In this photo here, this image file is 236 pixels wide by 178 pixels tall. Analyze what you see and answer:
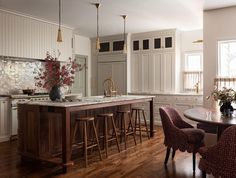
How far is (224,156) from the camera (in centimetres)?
260

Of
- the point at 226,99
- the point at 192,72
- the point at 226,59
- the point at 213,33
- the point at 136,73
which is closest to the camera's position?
the point at 226,99

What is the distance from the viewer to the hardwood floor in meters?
3.43

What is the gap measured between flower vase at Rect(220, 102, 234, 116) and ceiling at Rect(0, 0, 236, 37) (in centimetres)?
213

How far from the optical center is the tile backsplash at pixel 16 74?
5629mm

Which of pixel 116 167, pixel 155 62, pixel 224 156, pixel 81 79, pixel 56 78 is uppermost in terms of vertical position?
pixel 155 62

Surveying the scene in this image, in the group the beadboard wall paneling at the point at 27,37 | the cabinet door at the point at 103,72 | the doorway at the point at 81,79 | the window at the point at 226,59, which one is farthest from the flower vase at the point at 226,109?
the doorway at the point at 81,79

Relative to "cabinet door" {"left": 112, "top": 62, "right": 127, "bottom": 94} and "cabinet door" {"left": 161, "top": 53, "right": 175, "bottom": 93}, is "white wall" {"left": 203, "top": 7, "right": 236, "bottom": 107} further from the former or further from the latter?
"cabinet door" {"left": 112, "top": 62, "right": 127, "bottom": 94}

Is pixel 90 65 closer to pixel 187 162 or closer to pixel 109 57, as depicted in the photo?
pixel 109 57

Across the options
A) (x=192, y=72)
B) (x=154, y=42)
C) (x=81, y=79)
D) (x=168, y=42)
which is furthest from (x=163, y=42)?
(x=81, y=79)

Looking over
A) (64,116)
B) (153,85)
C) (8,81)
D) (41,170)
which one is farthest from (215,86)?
(8,81)

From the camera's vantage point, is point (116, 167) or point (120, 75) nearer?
point (116, 167)

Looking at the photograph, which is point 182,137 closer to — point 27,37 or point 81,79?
point 27,37

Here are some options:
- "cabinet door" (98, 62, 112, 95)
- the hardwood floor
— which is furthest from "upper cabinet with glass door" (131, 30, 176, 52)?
the hardwood floor

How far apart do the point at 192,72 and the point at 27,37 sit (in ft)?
14.9
